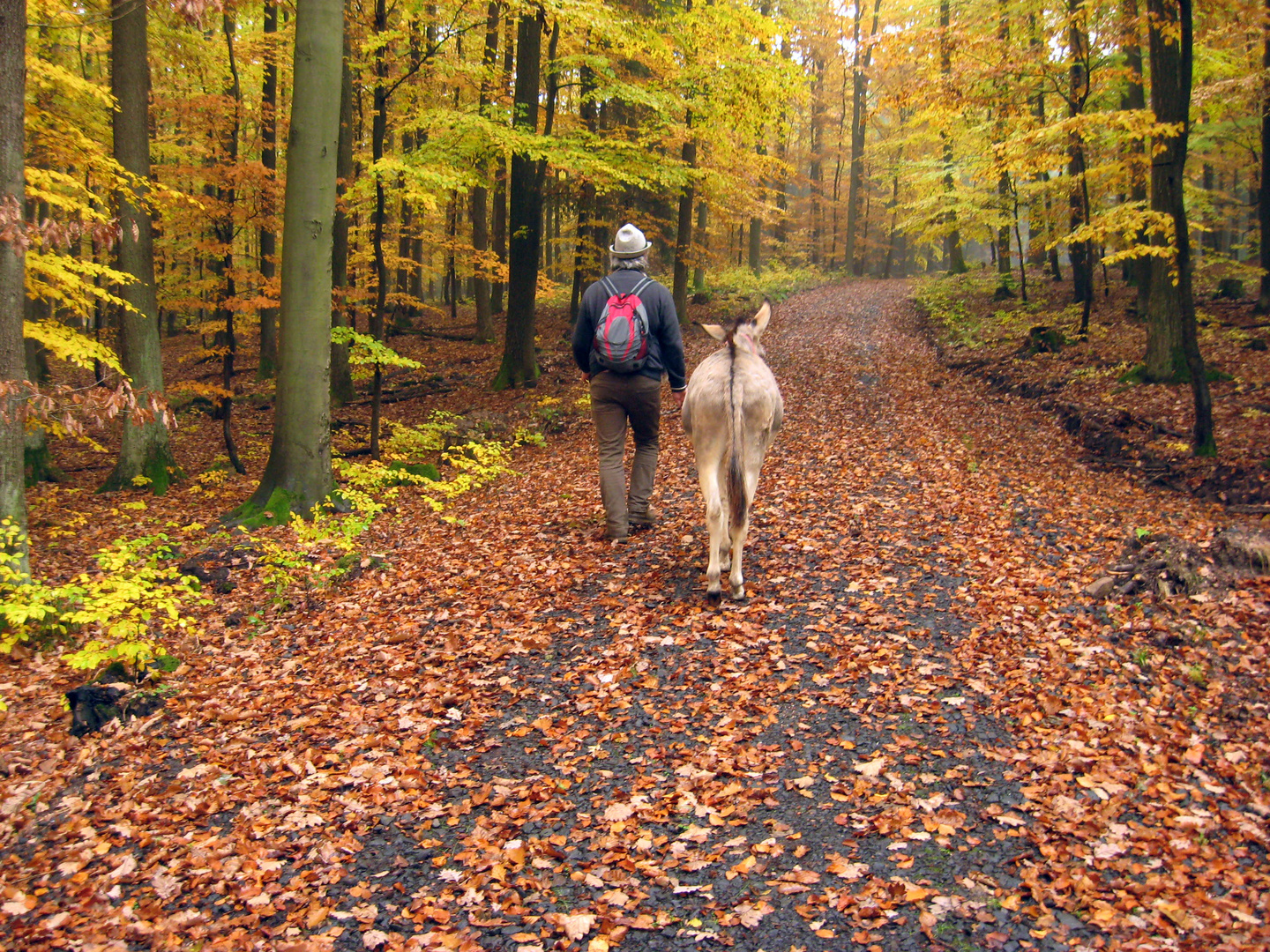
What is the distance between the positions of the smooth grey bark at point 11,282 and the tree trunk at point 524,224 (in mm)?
8543

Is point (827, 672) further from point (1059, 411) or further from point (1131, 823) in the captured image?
point (1059, 411)

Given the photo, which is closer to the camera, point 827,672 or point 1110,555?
point 827,672

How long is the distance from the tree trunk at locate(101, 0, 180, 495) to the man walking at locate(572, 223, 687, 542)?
6577 mm

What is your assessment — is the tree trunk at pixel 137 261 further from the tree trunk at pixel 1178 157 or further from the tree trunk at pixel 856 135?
the tree trunk at pixel 856 135

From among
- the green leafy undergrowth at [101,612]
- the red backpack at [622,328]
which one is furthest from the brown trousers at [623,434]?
the green leafy undergrowth at [101,612]

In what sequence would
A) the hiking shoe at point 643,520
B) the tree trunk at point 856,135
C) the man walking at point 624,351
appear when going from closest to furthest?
the man walking at point 624,351
the hiking shoe at point 643,520
the tree trunk at point 856,135

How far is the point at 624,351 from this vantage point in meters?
6.82

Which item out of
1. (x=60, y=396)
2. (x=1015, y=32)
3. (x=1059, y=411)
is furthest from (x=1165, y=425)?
(x=60, y=396)

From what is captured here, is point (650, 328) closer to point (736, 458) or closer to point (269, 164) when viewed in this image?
point (736, 458)

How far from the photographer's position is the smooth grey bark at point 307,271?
8.08 m

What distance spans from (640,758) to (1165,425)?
31.4 ft

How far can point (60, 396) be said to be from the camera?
4.68m

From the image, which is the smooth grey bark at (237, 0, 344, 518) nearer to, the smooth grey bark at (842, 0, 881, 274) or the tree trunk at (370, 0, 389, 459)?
the tree trunk at (370, 0, 389, 459)

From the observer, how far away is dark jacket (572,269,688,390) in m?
6.89
